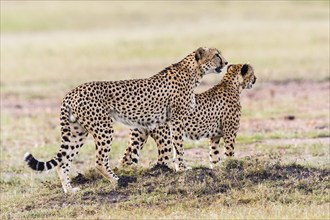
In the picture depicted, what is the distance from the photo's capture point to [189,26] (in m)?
49.0

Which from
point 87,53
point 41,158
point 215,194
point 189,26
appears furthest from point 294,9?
point 215,194

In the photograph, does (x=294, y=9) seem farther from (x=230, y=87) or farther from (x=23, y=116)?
(x=230, y=87)

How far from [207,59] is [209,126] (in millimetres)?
846

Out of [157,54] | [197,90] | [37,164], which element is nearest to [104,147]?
[37,164]

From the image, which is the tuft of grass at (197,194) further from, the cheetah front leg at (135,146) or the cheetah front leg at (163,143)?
the cheetah front leg at (135,146)

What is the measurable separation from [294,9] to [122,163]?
157 feet

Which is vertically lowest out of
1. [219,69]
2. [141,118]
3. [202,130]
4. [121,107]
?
[202,130]

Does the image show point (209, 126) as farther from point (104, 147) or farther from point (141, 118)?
point (104, 147)

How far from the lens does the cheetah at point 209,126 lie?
11.7 meters

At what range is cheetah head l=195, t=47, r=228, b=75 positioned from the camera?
1166 cm

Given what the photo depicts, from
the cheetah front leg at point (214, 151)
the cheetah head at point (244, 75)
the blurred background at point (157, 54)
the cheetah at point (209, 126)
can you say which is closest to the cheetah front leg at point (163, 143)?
the cheetah at point (209, 126)

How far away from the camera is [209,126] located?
465 inches

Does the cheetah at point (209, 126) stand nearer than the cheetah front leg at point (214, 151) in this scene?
Yes

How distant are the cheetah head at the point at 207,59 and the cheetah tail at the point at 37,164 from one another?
224 cm
